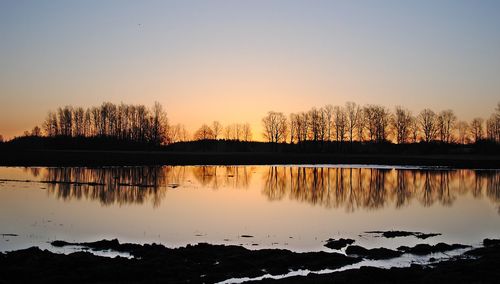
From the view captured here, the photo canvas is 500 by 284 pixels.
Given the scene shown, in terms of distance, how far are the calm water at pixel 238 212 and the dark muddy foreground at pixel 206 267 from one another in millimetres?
2342

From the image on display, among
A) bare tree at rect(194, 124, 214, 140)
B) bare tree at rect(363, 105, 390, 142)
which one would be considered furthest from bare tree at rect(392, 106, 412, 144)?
bare tree at rect(194, 124, 214, 140)

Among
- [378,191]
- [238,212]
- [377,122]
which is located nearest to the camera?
[238,212]

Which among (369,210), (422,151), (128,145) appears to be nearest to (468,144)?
(422,151)

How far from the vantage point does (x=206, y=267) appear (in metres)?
14.7

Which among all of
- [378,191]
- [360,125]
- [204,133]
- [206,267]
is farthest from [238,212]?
[204,133]

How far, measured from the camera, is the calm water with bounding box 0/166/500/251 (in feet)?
67.5

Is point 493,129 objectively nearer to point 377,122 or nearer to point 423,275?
point 377,122

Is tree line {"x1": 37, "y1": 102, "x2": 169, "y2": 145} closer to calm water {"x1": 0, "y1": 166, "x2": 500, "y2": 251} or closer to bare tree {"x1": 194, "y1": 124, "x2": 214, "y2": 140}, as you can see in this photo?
bare tree {"x1": 194, "y1": 124, "x2": 214, "y2": 140}

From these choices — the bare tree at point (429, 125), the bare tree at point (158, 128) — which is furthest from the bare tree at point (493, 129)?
the bare tree at point (158, 128)

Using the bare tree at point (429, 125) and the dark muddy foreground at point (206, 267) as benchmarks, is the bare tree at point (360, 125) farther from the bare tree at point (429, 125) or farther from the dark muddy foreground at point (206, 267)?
the dark muddy foreground at point (206, 267)

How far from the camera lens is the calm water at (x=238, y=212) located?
2058 centimetres

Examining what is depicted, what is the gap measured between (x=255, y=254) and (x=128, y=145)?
135371mm

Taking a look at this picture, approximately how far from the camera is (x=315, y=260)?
1595 cm

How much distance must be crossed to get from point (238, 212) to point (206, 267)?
14083 mm
